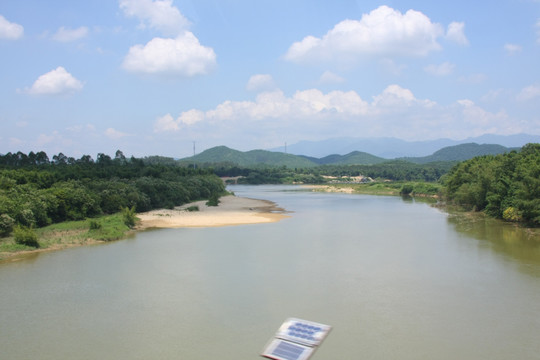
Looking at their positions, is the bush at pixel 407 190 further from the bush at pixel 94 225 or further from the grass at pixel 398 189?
the bush at pixel 94 225

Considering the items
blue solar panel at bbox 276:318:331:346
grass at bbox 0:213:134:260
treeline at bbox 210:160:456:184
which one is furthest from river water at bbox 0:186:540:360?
treeline at bbox 210:160:456:184

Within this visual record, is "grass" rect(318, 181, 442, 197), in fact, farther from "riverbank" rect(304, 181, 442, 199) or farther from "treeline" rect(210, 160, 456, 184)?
"treeline" rect(210, 160, 456, 184)

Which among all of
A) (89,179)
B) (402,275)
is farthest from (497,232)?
(89,179)

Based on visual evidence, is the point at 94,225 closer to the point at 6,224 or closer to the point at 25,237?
the point at 6,224

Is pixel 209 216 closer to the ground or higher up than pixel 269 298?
higher up

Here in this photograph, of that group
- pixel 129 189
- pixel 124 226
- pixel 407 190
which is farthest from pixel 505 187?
pixel 407 190

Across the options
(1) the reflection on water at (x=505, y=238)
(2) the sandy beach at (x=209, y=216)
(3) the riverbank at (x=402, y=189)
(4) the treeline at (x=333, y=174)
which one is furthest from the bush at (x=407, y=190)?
(4) the treeline at (x=333, y=174)
